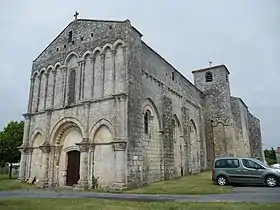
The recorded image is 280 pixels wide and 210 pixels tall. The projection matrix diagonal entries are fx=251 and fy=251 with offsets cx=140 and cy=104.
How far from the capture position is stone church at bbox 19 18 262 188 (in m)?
14.8

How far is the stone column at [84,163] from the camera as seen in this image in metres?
14.9

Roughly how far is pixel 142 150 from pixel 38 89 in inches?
414

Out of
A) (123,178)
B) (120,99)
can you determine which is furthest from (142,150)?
(120,99)

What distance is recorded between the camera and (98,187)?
14.6 metres

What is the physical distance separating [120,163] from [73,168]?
15.7ft

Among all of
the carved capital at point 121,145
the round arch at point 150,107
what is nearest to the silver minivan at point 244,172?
the round arch at point 150,107

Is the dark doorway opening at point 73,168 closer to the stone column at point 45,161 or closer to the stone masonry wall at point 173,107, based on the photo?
the stone column at point 45,161

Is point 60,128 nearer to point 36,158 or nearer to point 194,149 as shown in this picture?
point 36,158

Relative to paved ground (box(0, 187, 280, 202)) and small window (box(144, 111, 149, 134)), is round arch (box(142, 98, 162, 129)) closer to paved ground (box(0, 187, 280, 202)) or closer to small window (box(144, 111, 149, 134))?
small window (box(144, 111, 149, 134))

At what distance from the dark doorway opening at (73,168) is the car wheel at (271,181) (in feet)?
37.1

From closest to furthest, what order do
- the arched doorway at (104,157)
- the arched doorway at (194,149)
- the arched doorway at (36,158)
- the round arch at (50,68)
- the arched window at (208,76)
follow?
the arched doorway at (104,157) < the arched doorway at (36,158) < the round arch at (50,68) < the arched doorway at (194,149) < the arched window at (208,76)

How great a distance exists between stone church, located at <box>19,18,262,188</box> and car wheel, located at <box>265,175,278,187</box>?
6845 millimetres

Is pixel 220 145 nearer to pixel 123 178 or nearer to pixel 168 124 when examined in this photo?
pixel 168 124

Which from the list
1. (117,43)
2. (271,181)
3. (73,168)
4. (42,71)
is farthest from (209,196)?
(42,71)
